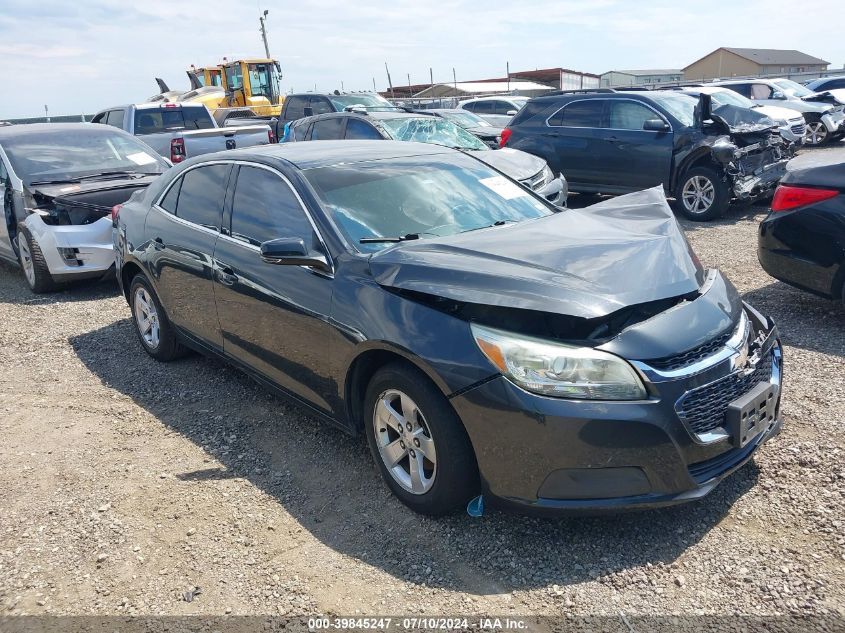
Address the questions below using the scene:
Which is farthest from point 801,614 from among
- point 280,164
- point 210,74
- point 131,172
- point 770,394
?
point 210,74

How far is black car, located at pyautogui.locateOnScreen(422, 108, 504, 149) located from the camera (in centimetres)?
1414

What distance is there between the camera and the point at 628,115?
10.4m

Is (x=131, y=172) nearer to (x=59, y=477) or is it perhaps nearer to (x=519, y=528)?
(x=59, y=477)

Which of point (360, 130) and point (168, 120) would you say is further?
point (168, 120)

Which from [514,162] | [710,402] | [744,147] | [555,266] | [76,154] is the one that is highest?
[76,154]

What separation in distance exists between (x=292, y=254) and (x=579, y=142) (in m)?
8.37

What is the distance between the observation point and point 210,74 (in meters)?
26.7

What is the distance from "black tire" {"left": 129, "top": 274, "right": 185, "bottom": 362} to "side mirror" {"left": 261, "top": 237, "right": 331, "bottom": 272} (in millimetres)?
2011

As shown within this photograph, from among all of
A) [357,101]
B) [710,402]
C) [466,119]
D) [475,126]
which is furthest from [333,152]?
[466,119]

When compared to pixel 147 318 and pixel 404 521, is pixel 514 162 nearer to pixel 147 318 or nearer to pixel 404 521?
pixel 147 318

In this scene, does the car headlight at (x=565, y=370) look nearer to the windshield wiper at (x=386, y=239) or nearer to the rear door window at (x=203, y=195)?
the windshield wiper at (x=386, y=239)

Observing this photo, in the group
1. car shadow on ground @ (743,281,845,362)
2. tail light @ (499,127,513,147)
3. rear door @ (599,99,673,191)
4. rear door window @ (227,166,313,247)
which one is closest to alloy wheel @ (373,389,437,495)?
rear door window @ (227,166,313,247)

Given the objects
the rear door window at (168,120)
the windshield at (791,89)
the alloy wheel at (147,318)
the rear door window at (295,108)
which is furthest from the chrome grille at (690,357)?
the windshield at (791,89)

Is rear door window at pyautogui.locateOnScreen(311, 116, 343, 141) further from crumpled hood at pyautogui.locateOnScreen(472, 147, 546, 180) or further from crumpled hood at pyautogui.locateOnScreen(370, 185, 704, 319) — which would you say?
crumpled hood at pyautogui.locateOnScreen(370, 185, 704, 319)
